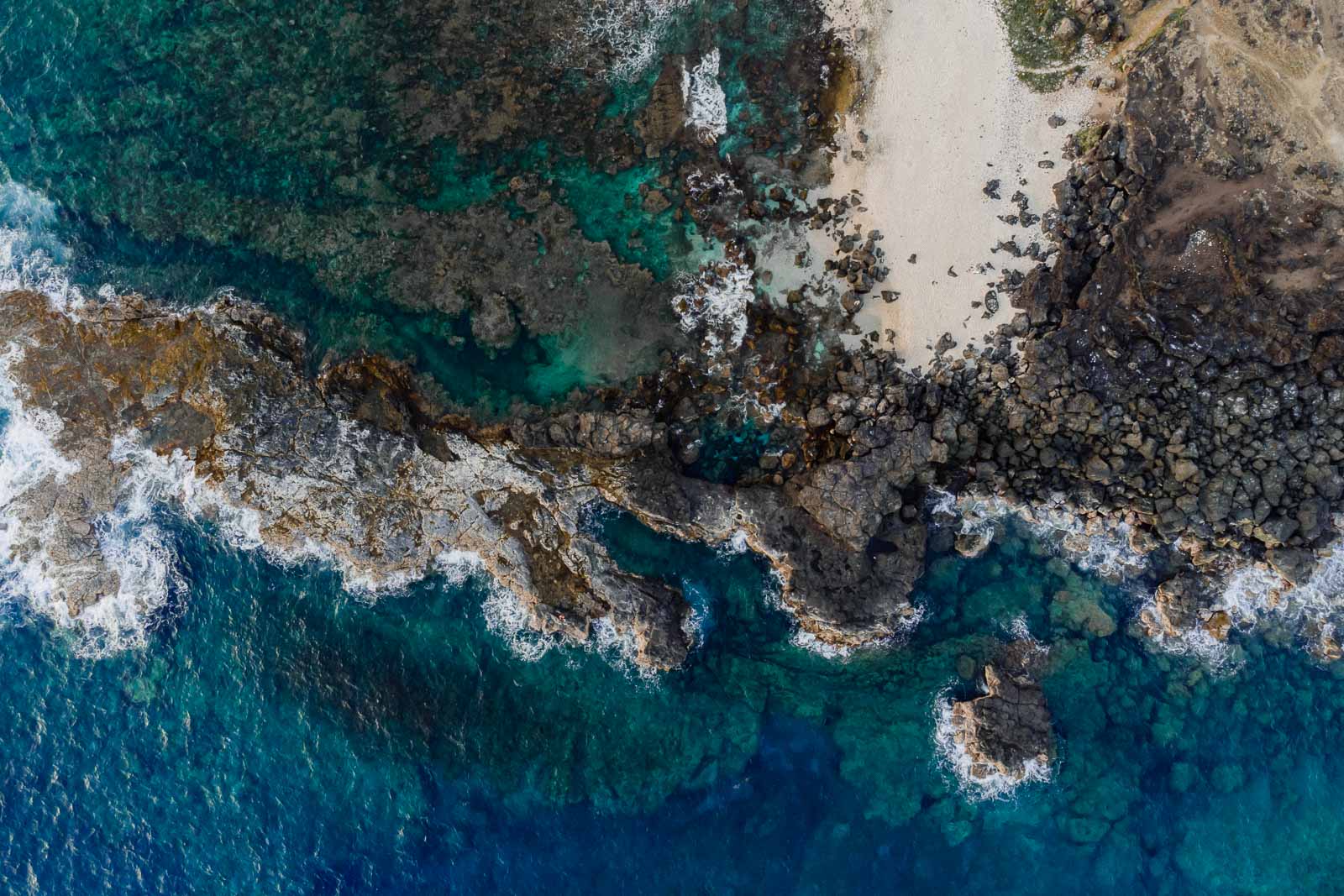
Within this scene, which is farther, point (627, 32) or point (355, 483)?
point (627, 32)

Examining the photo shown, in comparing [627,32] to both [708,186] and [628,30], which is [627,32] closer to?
[628,30]

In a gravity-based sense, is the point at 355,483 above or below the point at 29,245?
below

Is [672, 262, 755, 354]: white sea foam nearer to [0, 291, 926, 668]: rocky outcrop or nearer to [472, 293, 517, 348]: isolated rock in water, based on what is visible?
[0, 291, 926, 668]: rocky outcrop

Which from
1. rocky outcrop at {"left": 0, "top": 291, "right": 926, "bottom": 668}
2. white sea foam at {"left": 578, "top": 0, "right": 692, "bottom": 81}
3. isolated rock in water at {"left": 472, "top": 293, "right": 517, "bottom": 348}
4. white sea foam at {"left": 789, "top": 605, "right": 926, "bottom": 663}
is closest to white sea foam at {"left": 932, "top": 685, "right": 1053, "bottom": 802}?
white sea foam at {"left": 789, "top": 605, "right": 926, "bottom": 663}

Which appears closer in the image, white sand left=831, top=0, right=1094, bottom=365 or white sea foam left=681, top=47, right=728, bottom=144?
white sand left=831, top=0, right=1094, bottom=365

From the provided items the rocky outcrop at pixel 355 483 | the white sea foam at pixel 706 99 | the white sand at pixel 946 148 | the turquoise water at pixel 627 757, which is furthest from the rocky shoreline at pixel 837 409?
the turquoise water at pixel 627 757

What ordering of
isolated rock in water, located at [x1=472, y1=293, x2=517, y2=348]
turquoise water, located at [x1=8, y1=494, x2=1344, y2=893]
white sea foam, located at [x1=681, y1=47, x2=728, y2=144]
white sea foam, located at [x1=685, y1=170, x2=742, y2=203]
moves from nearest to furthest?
turquoise water, located at [x1=8, y1=494, x2=1344, y2=893]
isolated rock in water, located at [x1=472, y1=293, x2=517, y2=348]
white sea foam, located at [x1=685, y1=170, x2=742, y2=203]
white sea foam, located at [x1=681, y1=47, x2=728, y2=144]

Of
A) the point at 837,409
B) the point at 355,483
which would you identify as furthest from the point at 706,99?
the point at 355,483
